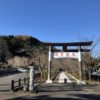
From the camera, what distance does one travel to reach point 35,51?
4312 centimetres

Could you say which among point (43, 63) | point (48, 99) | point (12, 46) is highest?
point (12, 46)

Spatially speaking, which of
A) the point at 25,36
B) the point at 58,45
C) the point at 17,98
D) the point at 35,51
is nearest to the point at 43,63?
the point at 35,51

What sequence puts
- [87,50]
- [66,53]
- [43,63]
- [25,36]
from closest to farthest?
[66,53] < [87,50] < [43,63] < [25,36]

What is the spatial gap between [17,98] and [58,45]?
1490cm

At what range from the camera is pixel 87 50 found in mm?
32938

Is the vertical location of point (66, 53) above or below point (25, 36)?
below

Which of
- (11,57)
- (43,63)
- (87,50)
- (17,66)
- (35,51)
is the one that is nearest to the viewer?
(87,50)

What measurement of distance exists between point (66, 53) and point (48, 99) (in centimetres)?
1362

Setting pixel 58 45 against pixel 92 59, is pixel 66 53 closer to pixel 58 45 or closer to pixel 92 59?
pixel 58 45

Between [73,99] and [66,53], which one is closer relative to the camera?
[73,99]

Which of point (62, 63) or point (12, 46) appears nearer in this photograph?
point (62, 63)

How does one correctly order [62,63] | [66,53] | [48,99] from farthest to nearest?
[62,63] < [66,53] < [48,99]

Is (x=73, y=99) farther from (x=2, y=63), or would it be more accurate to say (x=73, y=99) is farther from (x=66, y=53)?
(x=2, y=63)

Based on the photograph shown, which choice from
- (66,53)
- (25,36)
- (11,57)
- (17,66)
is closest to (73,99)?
(66,53)
